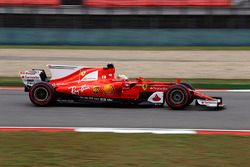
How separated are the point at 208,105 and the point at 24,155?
15.6ft

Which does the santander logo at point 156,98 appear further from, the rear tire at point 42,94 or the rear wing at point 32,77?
the rear wing at point 32,77

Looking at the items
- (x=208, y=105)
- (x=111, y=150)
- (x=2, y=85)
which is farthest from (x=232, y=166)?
(x=2, y=85)

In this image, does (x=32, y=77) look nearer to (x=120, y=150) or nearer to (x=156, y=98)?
A: (x=156, y=98)

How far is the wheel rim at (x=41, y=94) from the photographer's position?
409 inches

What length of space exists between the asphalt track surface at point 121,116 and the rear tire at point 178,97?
0.12 metres

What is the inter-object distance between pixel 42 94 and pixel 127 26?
68.1 ft

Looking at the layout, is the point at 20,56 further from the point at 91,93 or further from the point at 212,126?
the point at 212,126

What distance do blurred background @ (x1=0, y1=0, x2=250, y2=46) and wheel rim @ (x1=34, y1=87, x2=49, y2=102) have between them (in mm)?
19606

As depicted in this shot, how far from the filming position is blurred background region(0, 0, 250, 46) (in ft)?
98.7

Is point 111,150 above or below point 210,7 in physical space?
below

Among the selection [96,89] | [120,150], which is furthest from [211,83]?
[120,150]

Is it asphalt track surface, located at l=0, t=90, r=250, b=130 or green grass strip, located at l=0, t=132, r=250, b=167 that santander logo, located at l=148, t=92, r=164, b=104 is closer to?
asphalt track surface, located at l=0, t=90, r=250, b=130

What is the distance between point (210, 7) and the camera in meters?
33.0

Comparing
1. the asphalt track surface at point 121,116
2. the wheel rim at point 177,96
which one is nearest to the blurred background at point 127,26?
the asphalt track surface at point 121,116
